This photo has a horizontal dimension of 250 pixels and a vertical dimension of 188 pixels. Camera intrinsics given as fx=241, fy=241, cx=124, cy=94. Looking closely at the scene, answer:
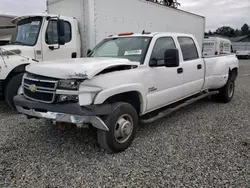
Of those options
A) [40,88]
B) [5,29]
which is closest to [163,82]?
[40,88]

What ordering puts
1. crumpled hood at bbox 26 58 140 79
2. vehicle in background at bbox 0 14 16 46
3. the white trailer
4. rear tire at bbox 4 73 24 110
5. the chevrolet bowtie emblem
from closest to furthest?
crumpled hood at bbox 26 58 140 79 → the chevrolet bowtie emblem → rear tire at bbox 4 73 24 110 → the white trailer → vehicle in background at bbox 0 14 16 46

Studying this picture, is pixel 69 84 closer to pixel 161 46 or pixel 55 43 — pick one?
pixel 161 46

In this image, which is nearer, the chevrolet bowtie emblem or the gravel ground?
the gravel ground

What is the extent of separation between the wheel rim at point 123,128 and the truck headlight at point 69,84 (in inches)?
32.2

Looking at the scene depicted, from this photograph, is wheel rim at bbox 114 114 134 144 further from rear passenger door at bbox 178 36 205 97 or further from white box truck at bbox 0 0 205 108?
white box truck at bbox 0 0 205 108

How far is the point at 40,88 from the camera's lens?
341cm

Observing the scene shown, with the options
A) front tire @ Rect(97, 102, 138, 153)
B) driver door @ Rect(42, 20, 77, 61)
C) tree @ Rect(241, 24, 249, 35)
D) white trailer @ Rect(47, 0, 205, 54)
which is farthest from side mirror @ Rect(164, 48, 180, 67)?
tree @ Rect(241, 24, 249, 35)

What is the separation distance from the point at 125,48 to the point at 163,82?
3.12ft

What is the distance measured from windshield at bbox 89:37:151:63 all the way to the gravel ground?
4.73ft

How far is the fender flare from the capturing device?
10.4 ft

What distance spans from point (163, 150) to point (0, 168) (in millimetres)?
2322

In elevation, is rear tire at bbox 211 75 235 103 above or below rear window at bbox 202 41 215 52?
below

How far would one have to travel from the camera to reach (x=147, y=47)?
13.9ft

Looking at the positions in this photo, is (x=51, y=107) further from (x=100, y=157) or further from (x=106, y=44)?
(x=106, y=44)
